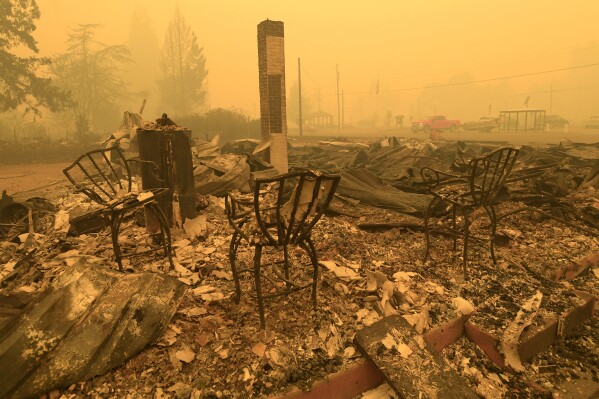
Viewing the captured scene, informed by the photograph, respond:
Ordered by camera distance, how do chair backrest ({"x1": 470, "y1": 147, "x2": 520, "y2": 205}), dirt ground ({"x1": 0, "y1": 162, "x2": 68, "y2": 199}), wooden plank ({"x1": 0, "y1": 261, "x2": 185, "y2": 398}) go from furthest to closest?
dirt ground ({"x1": 0, "y1": 162, "x2": 68, "y2": 199})
chair backrest ({"x1": 470, "y1": 147, "x2": 520, "y2": 205})
wooden plank ({"x1": 0, "y1": 261, "x2": 185, "y2": 398})

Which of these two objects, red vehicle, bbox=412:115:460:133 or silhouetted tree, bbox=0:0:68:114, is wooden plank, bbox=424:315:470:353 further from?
red vehicle, bbox=412:115:460:133

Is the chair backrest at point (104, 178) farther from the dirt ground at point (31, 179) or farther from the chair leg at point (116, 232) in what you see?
the dirt ground at point (31, 179)

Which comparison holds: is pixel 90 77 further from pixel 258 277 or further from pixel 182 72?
pixel 258 277

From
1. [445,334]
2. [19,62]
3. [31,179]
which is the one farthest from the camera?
[19,62]

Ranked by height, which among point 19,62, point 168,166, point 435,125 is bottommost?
point 168,166

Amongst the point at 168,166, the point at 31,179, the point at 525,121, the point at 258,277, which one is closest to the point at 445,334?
the point at 258,277

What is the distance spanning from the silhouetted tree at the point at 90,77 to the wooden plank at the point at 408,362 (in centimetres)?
3426

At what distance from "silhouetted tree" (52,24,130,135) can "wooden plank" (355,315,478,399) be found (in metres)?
34.3

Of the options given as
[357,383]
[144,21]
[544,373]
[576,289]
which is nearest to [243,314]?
[357,383]

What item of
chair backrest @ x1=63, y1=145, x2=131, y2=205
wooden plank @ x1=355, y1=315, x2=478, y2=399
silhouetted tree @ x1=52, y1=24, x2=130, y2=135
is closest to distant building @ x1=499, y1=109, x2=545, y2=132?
chair backrest @ x1=63, y1=145, x2=131, y2=205

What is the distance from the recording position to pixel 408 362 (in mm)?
2270

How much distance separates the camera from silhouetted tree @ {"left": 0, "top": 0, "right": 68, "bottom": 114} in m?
16.8

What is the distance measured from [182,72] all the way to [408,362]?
147ft

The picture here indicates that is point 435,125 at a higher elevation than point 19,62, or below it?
below
